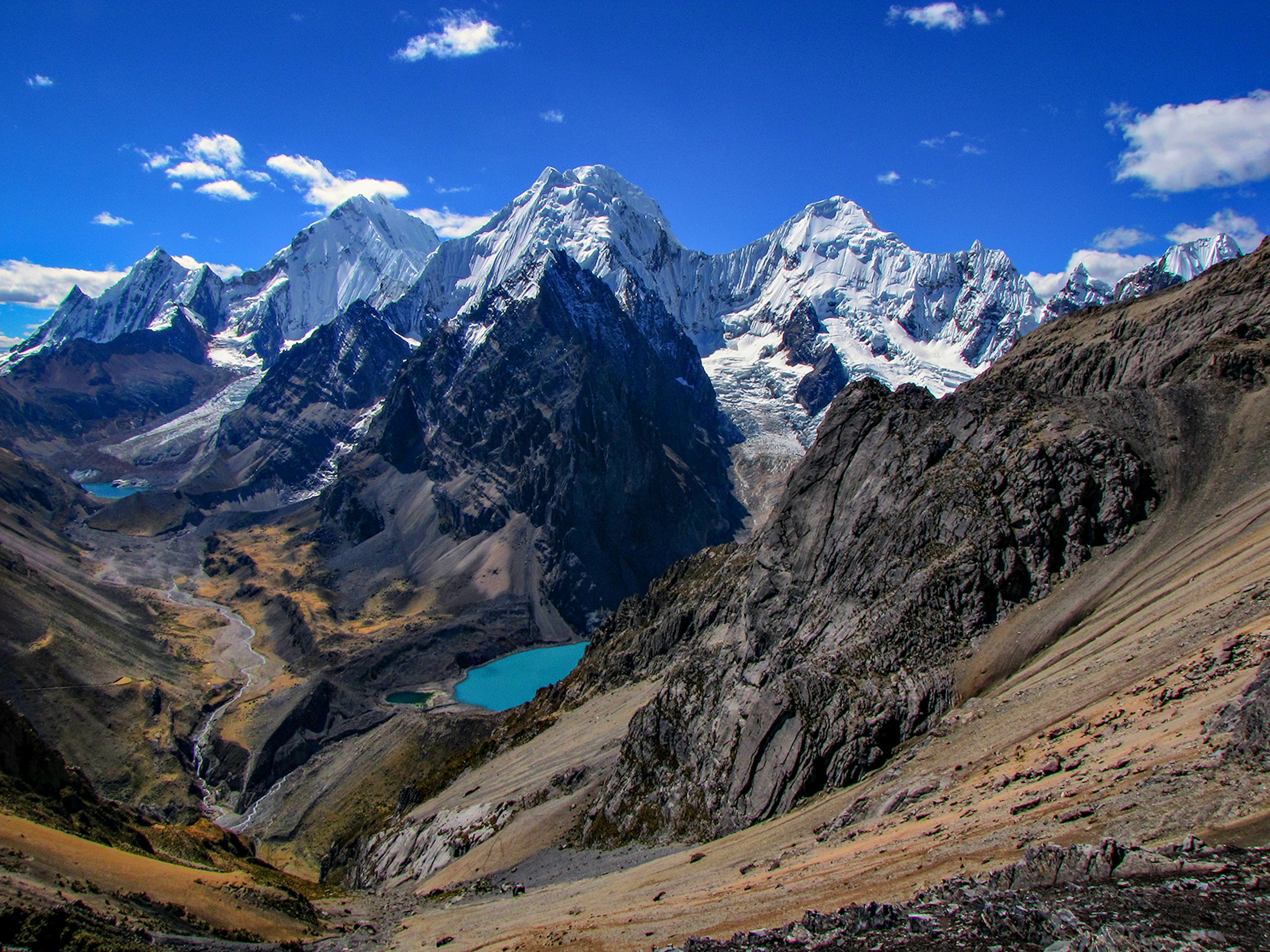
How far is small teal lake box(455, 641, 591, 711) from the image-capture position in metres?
168

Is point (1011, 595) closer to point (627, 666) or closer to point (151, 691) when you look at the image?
point (627, 666)

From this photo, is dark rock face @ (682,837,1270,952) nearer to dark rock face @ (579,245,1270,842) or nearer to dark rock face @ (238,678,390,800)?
dark rock face @ (579,245,1270,842)

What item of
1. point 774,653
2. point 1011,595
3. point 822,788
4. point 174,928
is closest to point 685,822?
point 822,788

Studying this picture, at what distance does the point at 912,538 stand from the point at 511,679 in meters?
140

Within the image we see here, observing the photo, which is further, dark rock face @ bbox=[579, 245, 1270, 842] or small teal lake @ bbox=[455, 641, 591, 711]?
small teal lake @ bbox=[455, 641, 591, 711]

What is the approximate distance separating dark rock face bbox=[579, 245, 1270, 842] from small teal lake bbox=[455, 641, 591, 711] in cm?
9827

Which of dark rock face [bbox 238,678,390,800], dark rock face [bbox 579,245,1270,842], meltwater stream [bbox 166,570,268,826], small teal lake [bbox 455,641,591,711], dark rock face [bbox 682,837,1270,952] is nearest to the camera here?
dark rock face [bbox 682,837,1270,952]

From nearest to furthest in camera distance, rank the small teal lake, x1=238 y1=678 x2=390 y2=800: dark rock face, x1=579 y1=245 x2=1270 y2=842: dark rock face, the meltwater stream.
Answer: x1=579 y1=245 x2=1270 y2=842: dark rock face → the meltwater stream → x1=238 y1=678 x2=390 y2=800: dark rock face → the small teal lake

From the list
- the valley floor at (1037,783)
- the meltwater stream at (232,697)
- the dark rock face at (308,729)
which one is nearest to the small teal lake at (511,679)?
the dark rock face at (308,729)

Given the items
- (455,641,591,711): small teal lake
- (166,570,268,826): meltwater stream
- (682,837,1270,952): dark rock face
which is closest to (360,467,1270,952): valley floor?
(682,837,1270,952): dark rock face

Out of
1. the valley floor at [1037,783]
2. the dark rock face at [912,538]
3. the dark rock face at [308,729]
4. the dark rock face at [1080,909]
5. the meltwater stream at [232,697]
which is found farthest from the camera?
the dark rock face at [308,729]

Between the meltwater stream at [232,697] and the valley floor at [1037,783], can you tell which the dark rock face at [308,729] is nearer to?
the meltwater stream at [232,697]

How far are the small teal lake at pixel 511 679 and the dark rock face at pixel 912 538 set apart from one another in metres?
98.3

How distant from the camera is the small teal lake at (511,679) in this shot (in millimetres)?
167750
